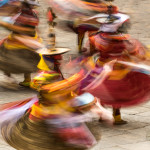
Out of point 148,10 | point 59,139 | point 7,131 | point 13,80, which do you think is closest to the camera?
point 59,139

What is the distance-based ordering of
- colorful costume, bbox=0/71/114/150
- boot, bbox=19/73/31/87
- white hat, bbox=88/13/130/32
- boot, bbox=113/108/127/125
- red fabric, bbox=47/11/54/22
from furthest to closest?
1. boot, bbox=19/73/31/87
2. boot, bbox=113/108/127/125
3. white hat, bbox=88/13/130/32
4. red fabric, bbox=47/11/54/22
5. colorful costume, bbox=0/71/114/150

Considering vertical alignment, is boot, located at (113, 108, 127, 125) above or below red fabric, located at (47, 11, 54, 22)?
below

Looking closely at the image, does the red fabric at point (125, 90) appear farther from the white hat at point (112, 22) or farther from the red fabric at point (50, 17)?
the red fabric at point (50, 17)

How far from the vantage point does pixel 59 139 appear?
3.93 m

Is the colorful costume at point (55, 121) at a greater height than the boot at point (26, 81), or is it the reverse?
the colorful costume at point (55, 121)

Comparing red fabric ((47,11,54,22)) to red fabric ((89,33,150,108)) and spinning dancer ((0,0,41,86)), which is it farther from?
spinning dancer ((0,0,41,86))

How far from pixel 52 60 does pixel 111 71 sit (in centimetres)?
116

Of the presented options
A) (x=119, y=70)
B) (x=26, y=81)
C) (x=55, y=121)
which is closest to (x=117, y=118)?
(x=119, y=70)

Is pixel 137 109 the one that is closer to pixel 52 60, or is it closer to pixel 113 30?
pixel 113 30

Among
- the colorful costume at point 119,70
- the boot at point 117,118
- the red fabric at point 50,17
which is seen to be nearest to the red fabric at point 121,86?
the colorful costume at point 119,70

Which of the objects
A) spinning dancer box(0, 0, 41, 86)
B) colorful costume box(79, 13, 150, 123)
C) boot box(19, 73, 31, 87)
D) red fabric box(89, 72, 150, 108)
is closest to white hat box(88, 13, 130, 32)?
Answer: colorful costume box(79, 13, 150, 123)

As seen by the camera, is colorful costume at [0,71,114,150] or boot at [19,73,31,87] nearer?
colorful costume at [0,71,114,150]

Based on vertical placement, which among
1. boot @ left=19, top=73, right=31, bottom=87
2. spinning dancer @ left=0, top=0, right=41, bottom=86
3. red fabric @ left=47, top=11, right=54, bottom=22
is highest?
red fabric @ left=47, top=11, right=54, bottom=22

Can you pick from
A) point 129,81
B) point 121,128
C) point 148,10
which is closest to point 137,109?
point 121,128
